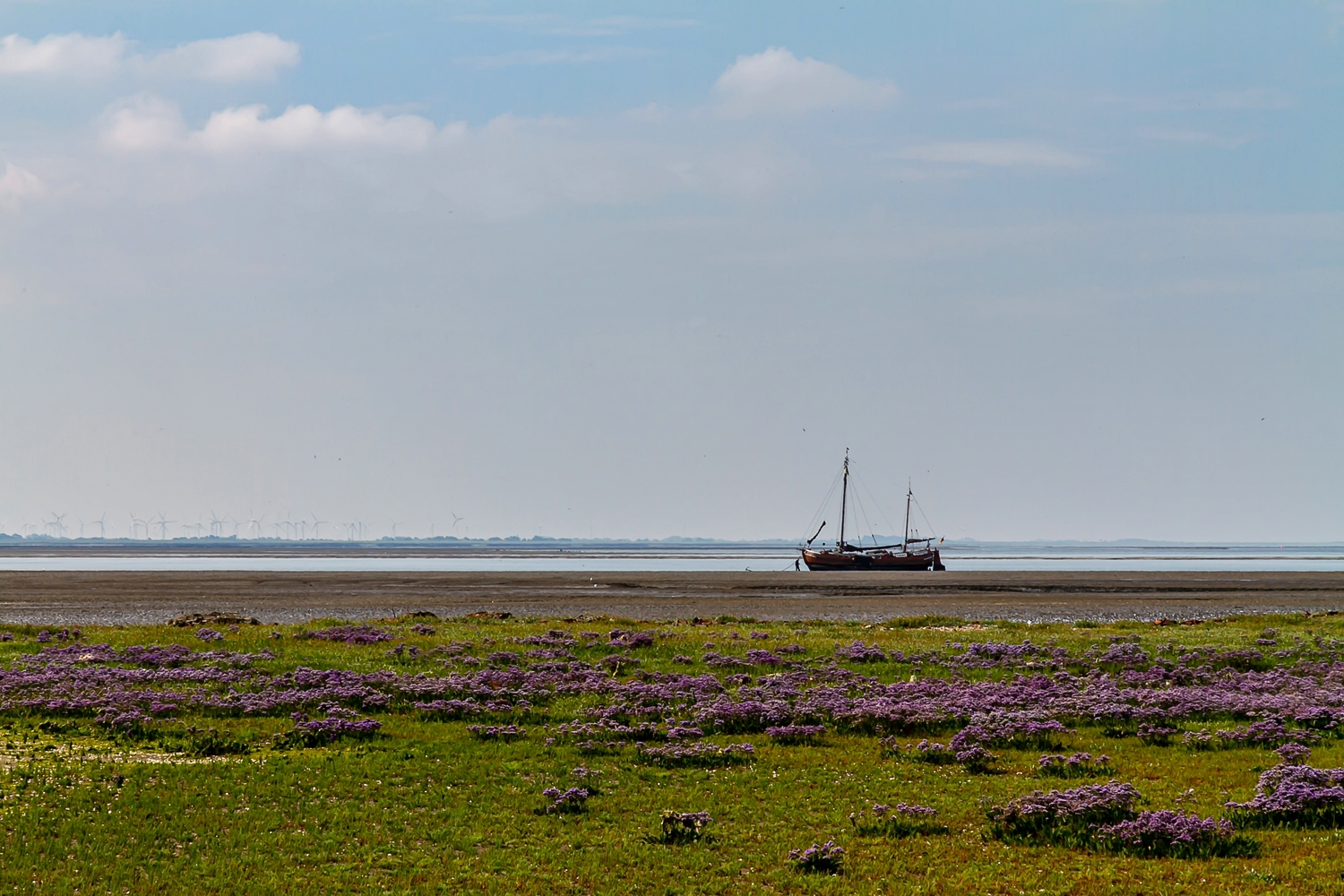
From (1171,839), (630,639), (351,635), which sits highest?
(1171,839)

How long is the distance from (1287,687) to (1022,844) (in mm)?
18210

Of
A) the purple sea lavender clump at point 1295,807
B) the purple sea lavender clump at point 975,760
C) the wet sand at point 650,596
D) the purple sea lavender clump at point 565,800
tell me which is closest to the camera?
the purple sea lavender clump at point 1295,807

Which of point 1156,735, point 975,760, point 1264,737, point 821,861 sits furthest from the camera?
point 1156,735

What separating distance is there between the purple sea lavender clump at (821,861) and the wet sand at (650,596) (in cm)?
4690

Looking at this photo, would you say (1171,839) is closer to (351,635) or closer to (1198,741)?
(1198,741)

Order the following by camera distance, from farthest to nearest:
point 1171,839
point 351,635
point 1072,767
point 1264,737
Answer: point 351,635 < point 1264,737 < point 1072,767 < point 1171,839

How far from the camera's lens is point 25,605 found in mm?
70188

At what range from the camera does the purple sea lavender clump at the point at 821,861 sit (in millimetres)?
15273

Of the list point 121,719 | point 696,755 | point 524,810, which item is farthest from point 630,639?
point 524,810

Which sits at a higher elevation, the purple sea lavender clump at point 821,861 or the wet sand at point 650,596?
the purple sea lavender clump at point 821,861

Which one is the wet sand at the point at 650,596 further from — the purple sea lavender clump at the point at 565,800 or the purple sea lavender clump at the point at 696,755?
the purple sea lavender clump at the point at 565,800

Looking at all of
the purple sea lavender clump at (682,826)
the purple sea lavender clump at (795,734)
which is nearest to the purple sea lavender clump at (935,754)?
the purple sea lavender clump at (795,734)

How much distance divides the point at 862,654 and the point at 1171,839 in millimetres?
19406

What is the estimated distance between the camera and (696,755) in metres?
22.2
